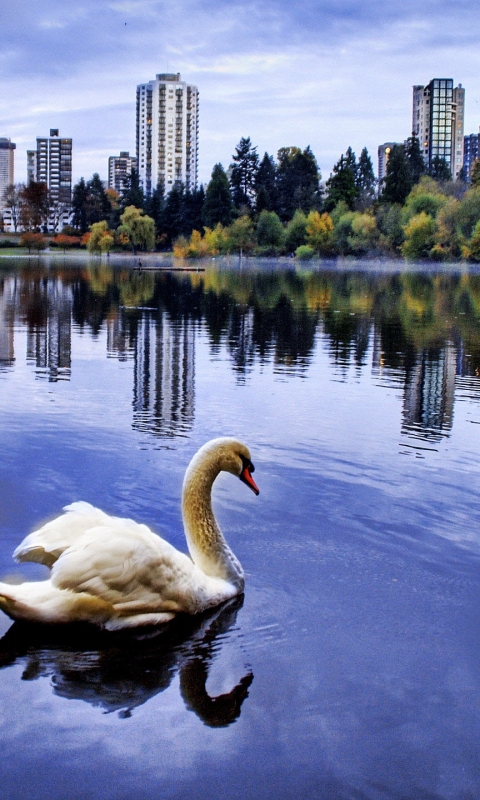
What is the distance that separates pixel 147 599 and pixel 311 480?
3683 millimetres

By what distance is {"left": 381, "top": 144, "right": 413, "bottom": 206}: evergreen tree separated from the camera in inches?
5320

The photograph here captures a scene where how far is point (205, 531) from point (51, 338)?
645 inches

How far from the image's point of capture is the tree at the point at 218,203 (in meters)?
147

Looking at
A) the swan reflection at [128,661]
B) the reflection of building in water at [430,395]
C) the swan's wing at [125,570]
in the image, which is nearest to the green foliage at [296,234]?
the reflection of building in water at [430,395]

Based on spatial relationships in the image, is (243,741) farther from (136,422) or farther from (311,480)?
(136,422)

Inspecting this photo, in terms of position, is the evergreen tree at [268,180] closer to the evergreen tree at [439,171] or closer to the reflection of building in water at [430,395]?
the evergreen tree at [439,171]

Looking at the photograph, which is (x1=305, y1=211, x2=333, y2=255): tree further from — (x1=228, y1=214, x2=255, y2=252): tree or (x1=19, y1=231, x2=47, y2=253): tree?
(x1=19, y1=231, x2=47, y2=253): tree

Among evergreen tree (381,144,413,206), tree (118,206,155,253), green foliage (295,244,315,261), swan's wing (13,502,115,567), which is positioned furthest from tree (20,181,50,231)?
swan's wing (13,502,115,567)

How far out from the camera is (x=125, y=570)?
5.34m

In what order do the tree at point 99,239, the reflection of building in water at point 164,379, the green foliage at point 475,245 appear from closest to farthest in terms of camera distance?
the reflection of building in water at point 164,379 → the green foliage at point 475,245 → the tree at point 99,239

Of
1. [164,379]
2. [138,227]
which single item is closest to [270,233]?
[138,227]

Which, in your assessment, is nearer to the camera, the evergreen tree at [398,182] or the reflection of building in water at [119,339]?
the reflection of building in water at [119,339]

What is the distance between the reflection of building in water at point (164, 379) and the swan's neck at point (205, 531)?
4.57m

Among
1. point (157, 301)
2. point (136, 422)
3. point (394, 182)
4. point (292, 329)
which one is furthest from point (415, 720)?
point (394, 182)
